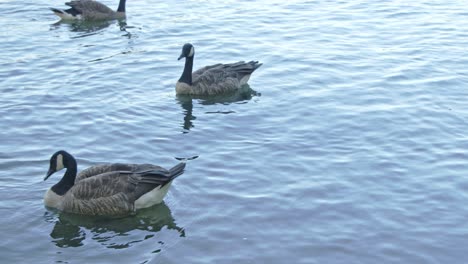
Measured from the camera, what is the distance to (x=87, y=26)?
29016 mm

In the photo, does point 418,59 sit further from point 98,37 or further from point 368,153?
point 98,37

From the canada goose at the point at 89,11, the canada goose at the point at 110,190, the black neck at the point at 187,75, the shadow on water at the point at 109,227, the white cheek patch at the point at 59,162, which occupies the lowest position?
the shadow on water at the point at 109,227

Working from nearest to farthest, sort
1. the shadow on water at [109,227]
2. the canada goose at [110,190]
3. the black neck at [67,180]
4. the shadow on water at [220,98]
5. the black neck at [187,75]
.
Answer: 1. the shadow on water at [109,227]
2. the canada goose at [110,190]
3. the black neck at [67,180]
4. the shadow on water at [220,98]
5. the black neck at [187,75]

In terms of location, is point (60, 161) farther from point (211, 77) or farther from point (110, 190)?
point (211, 77)

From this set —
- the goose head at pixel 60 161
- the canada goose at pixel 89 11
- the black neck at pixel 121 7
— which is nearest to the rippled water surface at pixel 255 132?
the canada goose at pixel 89 11

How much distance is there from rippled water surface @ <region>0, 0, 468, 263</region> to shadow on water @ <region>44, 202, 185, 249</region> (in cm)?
5

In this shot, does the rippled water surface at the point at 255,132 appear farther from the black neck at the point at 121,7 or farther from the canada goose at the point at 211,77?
the black neck at the point at 121,7

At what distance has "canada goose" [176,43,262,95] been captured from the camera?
22.0 metres

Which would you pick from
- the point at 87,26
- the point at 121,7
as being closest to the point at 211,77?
the point at 87,26

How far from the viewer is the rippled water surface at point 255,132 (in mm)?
14242

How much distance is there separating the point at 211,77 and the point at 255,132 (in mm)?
3660

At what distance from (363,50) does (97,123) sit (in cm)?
938

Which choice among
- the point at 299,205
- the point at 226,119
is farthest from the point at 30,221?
the point at 226,119

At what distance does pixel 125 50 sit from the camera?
84.5ft
